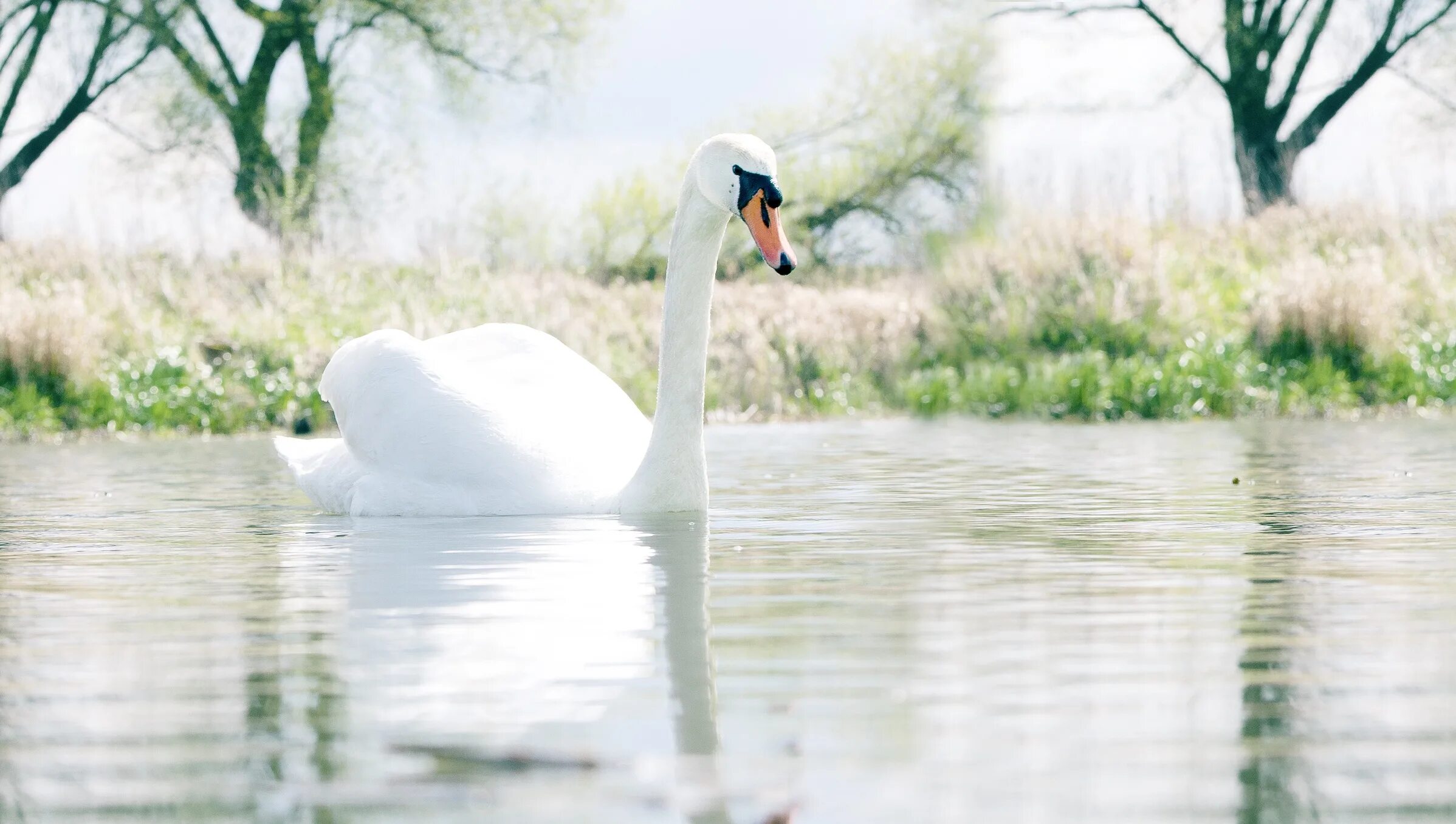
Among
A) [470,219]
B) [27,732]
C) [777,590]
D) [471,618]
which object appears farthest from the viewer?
[470,219]

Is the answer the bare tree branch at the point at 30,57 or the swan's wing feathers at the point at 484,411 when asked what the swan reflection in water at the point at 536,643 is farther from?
the bare tree branch at the point at 30,57

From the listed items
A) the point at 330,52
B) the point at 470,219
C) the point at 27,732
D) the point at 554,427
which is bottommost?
the point at 27,732

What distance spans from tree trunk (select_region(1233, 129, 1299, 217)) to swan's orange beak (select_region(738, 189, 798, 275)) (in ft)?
78.4

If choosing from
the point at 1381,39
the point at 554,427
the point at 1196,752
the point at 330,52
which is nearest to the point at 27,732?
the point at 1196,752

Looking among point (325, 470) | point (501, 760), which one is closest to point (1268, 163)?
point (325, 470)

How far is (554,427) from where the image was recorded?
8.31 meters

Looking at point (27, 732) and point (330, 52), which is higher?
point (330, 52)

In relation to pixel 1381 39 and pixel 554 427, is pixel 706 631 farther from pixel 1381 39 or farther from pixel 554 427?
pixel 1381 39

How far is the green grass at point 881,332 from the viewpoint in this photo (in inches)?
707

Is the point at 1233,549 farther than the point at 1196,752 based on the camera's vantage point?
Yes

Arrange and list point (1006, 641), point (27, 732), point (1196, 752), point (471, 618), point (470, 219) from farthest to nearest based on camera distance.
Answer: point (470, 219) < point (471, 618) < point (1006, 641) < point (27, 732) < point (1196, 752)

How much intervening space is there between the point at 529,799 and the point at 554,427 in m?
5.12

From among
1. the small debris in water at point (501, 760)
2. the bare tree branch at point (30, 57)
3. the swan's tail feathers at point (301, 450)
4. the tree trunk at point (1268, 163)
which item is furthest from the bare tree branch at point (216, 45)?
the small debris in water at point (501, 760)

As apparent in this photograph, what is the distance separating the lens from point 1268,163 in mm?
31297
